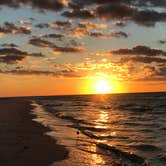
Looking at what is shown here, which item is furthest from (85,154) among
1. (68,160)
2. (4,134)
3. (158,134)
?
(158,134)

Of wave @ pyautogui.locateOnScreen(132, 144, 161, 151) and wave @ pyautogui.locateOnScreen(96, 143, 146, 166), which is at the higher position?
wave @ pyautogui.locateOnScreen(132, 144, 161, 151)

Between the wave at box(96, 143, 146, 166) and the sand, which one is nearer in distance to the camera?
the sand

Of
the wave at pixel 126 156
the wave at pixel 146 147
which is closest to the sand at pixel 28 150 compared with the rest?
the wave at pixel 126 156

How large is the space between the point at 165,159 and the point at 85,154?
11.9 feet

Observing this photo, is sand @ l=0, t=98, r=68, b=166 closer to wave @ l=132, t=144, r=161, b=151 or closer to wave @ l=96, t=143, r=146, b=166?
wave @ l=96, t=143, r=146, b=166

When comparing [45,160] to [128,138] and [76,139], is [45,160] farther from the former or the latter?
[128,138]

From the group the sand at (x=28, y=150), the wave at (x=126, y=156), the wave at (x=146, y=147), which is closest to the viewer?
the sand at (x=28, y=150)

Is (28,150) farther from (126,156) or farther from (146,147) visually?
(146,147)

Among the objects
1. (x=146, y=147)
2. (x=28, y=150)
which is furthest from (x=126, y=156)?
(x=28, y=150)

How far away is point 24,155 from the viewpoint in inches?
584

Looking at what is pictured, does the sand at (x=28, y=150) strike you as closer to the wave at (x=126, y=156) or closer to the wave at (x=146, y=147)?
the wave at (x=126, y=156)

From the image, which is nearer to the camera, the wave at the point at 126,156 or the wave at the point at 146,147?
the wave at the point at 126,156

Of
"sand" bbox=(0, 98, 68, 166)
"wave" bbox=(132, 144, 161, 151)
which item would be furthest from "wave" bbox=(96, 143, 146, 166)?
"sand" bbox=(0, 98, 68, 166)

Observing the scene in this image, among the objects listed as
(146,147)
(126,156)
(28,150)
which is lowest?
(126,156)
